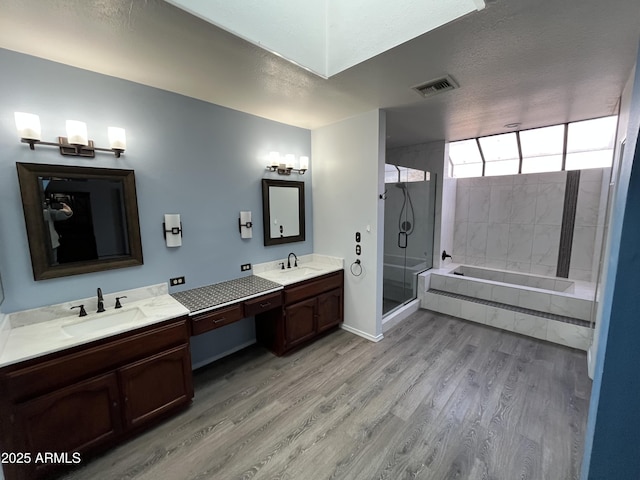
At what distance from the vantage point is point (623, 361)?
1.03 metres

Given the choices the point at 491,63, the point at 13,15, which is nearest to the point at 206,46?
the point at 13,15

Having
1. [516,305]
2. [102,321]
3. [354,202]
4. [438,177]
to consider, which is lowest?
[516,305]

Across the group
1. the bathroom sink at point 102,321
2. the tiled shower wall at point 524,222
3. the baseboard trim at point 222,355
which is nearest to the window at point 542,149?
the tiled shower wall at point 524,222

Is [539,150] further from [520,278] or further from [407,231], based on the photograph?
[407,231]

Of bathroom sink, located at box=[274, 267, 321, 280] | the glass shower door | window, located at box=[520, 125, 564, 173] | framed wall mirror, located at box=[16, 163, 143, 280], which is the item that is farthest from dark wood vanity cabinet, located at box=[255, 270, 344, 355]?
window, located at box=[520, 125, 564, 173]

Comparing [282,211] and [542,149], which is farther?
[542,149]

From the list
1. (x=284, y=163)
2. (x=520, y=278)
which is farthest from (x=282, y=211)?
(x=520, y=278)

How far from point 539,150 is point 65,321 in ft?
20.9

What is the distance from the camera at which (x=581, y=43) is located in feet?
5.49

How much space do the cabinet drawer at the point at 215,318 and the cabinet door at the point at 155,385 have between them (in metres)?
0.17

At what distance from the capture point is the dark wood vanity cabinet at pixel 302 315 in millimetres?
2793

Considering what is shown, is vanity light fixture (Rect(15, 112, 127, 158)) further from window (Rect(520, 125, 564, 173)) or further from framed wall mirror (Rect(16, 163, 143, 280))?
window (Rect(520, 125, 564, 173))

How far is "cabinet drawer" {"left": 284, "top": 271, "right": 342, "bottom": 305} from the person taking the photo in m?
2.78

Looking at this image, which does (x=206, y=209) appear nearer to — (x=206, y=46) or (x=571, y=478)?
(x=206, y=46)
